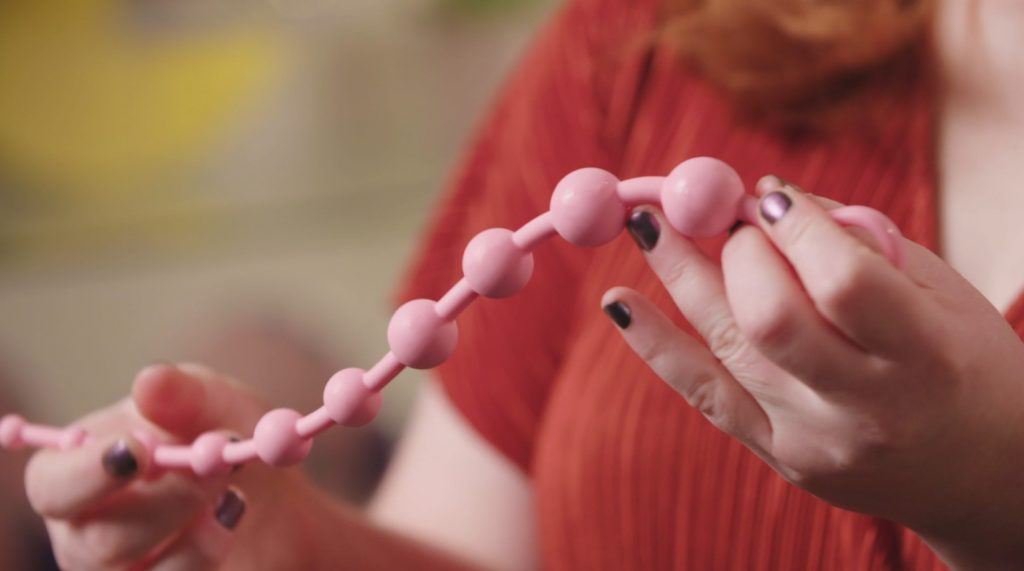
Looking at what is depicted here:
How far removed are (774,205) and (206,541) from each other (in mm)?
275

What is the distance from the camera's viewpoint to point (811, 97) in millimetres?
521

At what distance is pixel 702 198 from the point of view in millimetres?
275

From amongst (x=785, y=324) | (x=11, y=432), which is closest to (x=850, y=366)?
(x=785, y=324)

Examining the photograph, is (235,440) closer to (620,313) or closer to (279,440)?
(279,440)

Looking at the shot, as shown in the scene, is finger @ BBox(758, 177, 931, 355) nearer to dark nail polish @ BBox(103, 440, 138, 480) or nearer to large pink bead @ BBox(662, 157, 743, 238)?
large pink bead @ BBox(662, 157, 743, 238)

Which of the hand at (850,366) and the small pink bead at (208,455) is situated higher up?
the hand at (850,366)

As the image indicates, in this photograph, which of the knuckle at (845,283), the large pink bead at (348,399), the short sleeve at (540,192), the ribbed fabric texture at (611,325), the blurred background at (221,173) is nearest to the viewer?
the knuckle at (845,283)

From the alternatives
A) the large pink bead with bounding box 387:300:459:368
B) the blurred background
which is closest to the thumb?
the large pink bead with bounding box 387:300:459:368

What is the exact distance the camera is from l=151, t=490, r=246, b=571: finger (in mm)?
404

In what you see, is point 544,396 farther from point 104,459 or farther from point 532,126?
point 104,459

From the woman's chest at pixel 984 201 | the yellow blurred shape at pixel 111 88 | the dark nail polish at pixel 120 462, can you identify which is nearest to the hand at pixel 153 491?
the dark nail polish at pixel 120 462

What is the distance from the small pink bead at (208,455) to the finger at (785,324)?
21cm

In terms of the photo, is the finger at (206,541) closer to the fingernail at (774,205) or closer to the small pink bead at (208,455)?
the small pink bead at (208,455)

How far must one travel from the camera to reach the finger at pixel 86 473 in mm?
372
